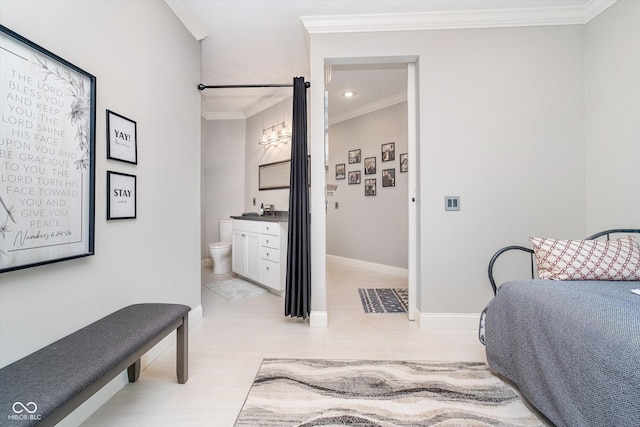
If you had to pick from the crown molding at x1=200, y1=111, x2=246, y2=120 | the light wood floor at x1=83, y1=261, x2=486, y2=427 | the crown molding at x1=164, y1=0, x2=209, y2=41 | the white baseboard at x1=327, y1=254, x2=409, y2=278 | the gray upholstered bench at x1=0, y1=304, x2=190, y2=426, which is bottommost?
the light wood floor at x1=83, y1=261, x2=486, y2=427

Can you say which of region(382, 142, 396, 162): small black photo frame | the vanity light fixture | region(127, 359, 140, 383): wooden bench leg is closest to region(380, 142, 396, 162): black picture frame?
region(382, 142, 396, 162): small black photo frame

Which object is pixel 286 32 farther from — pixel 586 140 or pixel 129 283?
pixel 586 140

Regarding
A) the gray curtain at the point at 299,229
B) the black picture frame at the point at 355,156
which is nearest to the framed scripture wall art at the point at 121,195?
the gray curtain at the point at 299,229

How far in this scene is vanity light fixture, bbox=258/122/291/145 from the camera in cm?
371

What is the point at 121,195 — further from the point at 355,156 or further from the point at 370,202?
the point at 355,156

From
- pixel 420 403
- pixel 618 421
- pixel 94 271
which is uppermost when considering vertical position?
pixel 94 271

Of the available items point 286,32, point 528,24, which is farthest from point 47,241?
point 528,24

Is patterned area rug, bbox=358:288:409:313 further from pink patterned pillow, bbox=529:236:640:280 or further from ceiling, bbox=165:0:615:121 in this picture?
ceiling, bbox=165:0:615:121

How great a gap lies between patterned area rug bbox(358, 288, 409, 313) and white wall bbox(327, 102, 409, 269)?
0.77 meters

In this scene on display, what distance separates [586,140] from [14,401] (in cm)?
352

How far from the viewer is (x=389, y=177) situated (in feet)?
13.0

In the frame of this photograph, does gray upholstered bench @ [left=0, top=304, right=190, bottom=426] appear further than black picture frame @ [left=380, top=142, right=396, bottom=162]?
No

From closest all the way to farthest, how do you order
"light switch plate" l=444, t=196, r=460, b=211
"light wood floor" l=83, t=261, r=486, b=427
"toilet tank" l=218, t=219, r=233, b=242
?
"light wood floor" l=83, t=261, r=486, b=427 < "light switch plate" l=444, t=196, r=460, b=211 < "toilet tank" l=218, t=219, r=233, b=242

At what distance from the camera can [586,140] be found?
6.73ft
